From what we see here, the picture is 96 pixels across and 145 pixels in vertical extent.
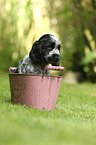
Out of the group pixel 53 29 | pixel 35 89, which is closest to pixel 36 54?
pixel 35 89

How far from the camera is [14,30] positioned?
27.9 feet

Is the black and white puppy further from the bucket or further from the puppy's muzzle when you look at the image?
the bucket

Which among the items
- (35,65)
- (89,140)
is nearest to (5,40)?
Answer: (35,65)

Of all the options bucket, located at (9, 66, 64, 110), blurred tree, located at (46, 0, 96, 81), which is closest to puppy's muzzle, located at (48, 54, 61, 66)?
bucket, located at (9, 66, 64, 110)

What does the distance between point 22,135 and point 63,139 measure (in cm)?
26

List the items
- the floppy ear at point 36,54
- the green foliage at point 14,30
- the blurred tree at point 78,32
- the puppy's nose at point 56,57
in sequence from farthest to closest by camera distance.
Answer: the green foliage at point 14,30 < the blurred tree at point 78,32 < the floppy ear at point 36,54 < the puppy's nose at point 56,57

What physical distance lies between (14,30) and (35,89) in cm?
630

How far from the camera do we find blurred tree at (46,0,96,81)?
678cm

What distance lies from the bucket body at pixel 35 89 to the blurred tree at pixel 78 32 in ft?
10.8

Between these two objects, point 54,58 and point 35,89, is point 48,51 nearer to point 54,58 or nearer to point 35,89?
point 54,58

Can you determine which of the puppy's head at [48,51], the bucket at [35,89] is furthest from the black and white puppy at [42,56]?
the bucket at [35,89]

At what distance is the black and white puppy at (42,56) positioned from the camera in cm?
257

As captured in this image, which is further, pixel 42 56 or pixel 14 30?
pixel 14 30

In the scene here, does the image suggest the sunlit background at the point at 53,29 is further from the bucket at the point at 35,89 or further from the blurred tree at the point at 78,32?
the bucket at the point at 35,89
